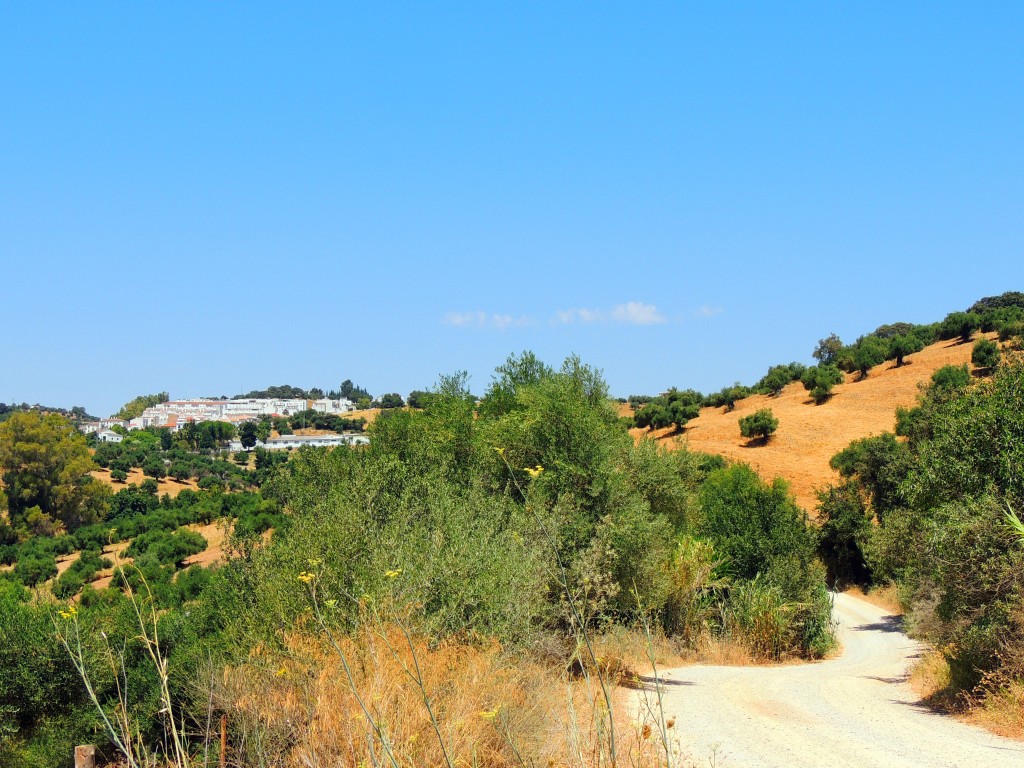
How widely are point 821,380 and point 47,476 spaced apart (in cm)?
7655

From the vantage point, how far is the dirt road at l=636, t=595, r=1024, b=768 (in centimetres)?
1079

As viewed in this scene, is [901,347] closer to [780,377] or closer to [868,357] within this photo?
[868,357]

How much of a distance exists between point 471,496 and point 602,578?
366 centimetres

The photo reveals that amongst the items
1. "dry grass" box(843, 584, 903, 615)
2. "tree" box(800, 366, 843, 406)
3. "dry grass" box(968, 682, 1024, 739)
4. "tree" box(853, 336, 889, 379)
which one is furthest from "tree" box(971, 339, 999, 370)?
"dry grass" box(968, 682, 1024, 739)

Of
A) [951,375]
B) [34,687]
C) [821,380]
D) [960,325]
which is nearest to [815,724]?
[34,687]

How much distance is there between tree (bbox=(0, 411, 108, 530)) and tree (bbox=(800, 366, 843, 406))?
230 feet

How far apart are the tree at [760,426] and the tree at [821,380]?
1084 cm

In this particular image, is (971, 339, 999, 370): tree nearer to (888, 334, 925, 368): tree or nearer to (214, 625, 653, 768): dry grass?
(888, 334, 925, 368): tree

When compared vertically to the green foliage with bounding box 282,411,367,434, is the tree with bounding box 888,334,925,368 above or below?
above

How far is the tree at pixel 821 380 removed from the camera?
73.8m

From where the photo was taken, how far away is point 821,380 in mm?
74688

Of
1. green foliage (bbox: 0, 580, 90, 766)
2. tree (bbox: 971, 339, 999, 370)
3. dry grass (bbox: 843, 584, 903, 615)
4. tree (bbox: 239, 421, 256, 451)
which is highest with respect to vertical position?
tree (bbox: 971, 339, 999, 370)

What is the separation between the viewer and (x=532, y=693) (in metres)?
10.1

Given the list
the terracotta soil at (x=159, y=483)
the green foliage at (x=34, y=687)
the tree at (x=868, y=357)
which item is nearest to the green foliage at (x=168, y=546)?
the terracotta soil at (x=159, y=483)
